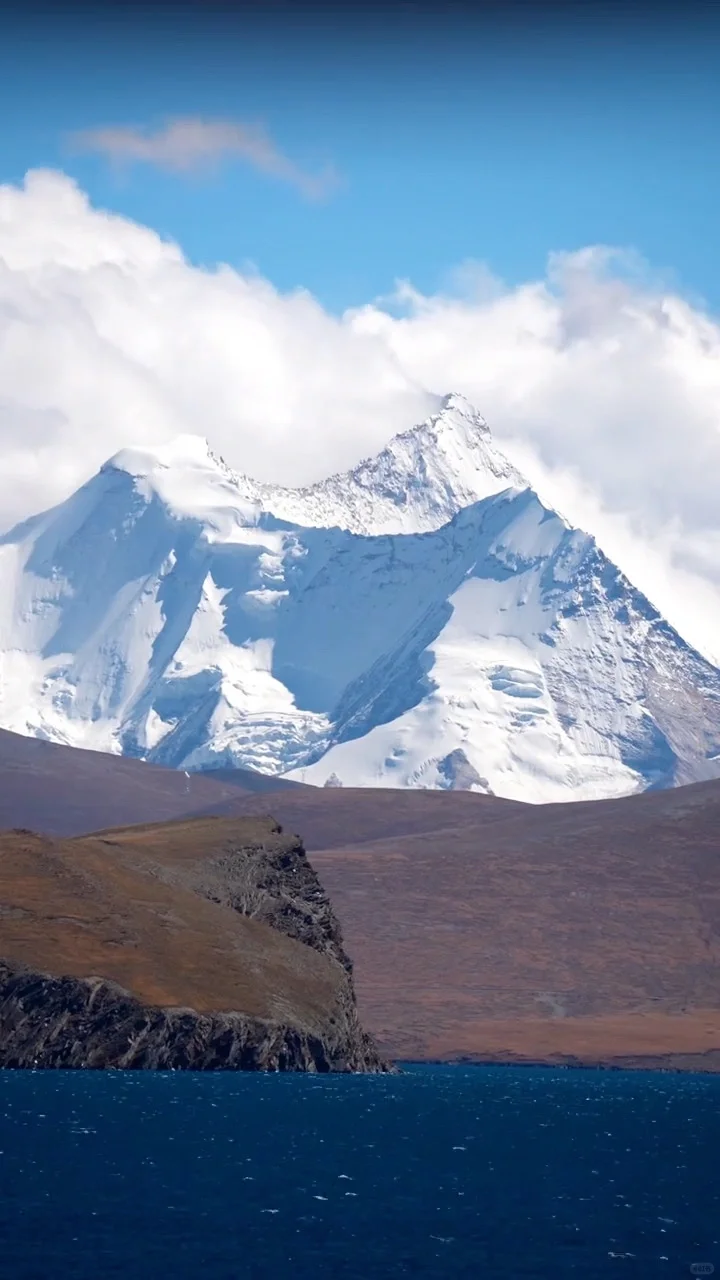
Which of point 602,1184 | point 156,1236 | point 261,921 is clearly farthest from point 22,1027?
point 156,1236

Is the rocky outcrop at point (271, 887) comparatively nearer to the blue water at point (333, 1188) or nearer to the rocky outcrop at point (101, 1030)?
the rocky outcrop at point (101, 1030)

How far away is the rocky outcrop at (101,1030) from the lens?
481 ft

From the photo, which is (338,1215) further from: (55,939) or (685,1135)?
(55,939)

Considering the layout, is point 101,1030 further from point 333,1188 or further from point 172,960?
point 333,1188

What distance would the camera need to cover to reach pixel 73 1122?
3991 inches

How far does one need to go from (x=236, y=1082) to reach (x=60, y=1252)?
80587 mm

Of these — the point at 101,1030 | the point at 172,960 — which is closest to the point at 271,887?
the point at 172,960

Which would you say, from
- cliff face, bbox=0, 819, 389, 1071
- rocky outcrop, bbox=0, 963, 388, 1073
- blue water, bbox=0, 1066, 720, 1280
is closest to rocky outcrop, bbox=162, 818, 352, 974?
cliff face, bbox=0, 819, 389, 1071

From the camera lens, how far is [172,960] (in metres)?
160

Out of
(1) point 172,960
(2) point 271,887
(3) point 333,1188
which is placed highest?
(2) point 271,887

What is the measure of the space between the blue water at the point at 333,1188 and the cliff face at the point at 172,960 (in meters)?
15.8

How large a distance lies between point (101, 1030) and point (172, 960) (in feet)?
40.2

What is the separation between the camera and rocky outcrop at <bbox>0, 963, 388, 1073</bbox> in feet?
481

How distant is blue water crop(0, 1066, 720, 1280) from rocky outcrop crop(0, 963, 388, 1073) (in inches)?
590
